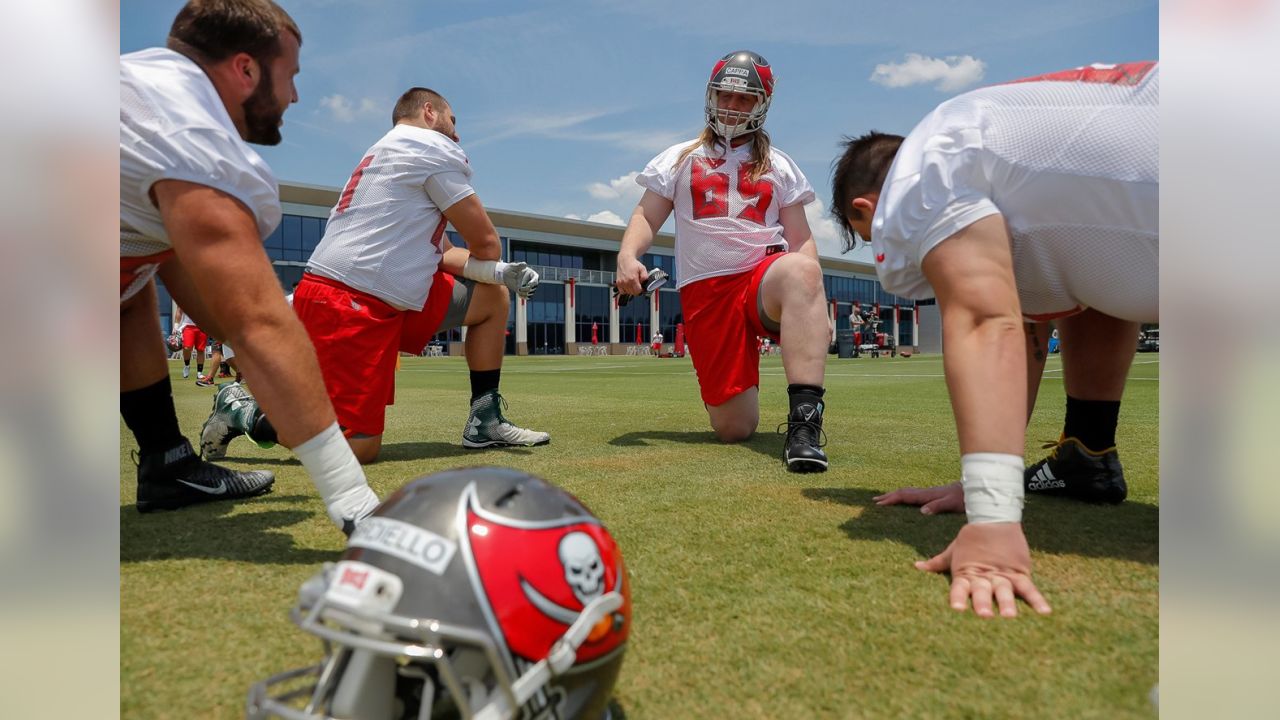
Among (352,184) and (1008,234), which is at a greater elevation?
(352,184)

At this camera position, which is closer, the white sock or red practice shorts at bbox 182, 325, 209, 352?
the white sock

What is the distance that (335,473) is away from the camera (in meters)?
2.09

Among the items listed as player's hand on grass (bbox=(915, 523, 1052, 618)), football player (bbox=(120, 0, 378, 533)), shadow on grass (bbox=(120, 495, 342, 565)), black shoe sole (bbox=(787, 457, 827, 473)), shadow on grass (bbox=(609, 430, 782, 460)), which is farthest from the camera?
shadow on grass (bbox=(609, 430, 782, 460))

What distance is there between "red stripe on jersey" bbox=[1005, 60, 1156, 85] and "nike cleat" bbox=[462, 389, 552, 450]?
3179mm

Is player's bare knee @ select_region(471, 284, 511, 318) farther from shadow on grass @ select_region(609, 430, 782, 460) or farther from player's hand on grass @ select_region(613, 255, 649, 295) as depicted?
shadow on grass @ select_region(609, 430, 782, 460)

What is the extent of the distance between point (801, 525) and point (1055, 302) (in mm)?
1015

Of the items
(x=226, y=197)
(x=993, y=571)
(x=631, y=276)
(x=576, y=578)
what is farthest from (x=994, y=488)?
(x=631, y=276)

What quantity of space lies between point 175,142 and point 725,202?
3.22 metres

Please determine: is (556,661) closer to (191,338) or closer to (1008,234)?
(1008,234)

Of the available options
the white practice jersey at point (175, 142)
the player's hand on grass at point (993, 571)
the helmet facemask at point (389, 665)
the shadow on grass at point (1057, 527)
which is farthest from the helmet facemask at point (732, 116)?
the helmet facemask at point (389, 665)

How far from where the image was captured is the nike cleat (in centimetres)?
458

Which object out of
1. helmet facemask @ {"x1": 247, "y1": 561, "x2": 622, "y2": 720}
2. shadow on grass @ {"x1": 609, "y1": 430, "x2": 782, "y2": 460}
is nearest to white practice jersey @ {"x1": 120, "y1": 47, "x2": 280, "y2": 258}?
helmet facemask @ {"x1": 247, "y1": 561, "x2": 622, "y2": 720}

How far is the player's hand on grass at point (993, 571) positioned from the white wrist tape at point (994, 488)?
1.0 inches
